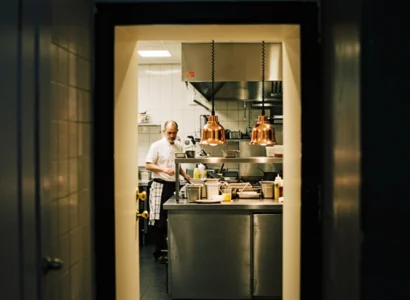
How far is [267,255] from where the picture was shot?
455 cm

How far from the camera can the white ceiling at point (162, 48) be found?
6.16m

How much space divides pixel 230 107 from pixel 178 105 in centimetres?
83

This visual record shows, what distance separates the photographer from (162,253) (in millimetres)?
6168

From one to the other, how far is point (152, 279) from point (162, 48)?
297 centimetres

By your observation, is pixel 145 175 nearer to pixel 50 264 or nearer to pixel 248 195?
pixel 248 195

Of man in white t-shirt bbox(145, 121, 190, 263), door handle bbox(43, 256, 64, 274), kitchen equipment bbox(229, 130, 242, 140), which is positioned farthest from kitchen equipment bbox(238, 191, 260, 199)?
door handle bbox(43, 256, 64, 274)

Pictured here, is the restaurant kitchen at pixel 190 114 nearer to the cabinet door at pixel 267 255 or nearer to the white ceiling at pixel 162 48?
the white ceiling at pixel 162 48

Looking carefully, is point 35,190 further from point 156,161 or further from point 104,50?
point 156,161

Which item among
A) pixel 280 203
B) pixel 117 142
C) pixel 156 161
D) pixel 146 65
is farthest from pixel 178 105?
pixel 117 142

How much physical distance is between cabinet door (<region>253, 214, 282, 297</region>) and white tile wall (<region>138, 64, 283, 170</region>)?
356 centimetres

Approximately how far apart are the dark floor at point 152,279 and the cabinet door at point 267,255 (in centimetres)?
88

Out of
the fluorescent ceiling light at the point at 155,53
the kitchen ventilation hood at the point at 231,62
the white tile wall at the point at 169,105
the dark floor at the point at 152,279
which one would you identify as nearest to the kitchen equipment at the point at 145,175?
the white tile wall at the point at 169,105

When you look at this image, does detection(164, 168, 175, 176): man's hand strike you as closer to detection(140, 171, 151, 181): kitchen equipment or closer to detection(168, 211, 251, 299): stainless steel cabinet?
detection(168, 211, 251, 299): stainless steel cabinet

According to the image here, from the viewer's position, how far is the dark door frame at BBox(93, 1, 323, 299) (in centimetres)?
207
